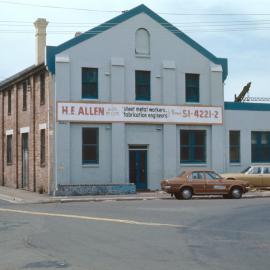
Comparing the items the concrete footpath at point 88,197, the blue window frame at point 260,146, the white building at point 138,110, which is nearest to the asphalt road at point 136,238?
the concrete footpath at point 88,197

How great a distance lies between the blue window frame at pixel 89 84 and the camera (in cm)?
3234

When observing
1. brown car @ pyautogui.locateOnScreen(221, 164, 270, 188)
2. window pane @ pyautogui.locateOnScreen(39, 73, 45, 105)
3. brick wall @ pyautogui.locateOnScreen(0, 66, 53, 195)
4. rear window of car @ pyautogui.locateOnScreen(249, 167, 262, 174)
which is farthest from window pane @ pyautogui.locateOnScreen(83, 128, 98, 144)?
rear window of car @ pyautogui.locateOnScreen(249, 167, 262, 174)

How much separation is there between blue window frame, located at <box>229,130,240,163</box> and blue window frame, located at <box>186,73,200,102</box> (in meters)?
3.28

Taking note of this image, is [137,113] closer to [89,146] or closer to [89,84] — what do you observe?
[89,84]

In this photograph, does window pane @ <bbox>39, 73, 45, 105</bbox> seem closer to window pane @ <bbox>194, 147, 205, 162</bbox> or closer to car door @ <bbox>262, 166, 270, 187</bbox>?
window pane @ <bbox>194, 147, 205, 162</bbox>

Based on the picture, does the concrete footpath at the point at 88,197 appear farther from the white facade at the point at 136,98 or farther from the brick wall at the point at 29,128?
the brick wall at the point at 29,128

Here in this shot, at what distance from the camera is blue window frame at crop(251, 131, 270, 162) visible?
3719 centimetres

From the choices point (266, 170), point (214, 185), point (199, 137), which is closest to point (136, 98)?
point (199, 137)

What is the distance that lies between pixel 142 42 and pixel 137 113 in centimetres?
403

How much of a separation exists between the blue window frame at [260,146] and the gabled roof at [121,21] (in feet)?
14.1

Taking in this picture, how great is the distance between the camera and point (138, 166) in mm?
33562

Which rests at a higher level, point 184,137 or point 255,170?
point 184,137

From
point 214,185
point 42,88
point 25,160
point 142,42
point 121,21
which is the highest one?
point 121,21

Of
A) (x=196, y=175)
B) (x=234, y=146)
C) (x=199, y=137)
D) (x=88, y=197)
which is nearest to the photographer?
(x=196, y=175)
